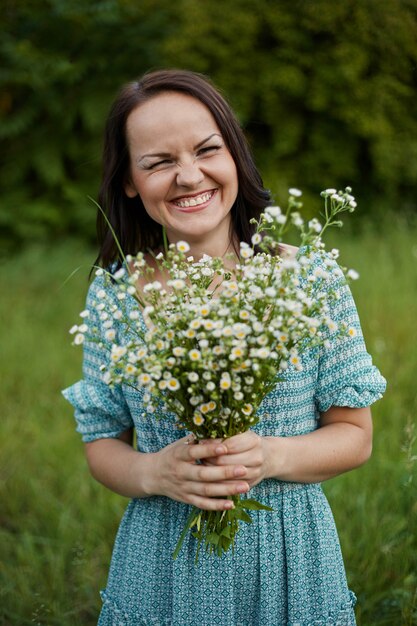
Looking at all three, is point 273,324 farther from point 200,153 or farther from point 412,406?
point 412,406

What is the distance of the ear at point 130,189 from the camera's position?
221 centimetres

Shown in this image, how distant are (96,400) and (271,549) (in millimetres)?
607

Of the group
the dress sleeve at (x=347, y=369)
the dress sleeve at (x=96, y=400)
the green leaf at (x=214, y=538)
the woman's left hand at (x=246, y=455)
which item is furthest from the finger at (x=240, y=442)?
the dress sleeve at (x=96, y=400)

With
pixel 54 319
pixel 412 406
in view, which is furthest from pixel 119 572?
pixel 54 319

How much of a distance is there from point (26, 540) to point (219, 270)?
6.68 feet

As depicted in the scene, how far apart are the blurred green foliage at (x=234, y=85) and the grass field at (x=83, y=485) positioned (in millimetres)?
1441

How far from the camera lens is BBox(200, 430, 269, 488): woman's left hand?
5.47 feet

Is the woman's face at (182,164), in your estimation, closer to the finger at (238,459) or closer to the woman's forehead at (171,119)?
the woman's forehead at (171,119)

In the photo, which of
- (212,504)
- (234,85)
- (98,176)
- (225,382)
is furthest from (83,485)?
(98,176)

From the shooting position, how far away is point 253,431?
1.88 m

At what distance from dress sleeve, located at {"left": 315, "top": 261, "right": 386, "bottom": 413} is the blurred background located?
3.08 feet

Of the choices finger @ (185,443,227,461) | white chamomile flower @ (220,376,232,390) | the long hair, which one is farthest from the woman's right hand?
the long hair

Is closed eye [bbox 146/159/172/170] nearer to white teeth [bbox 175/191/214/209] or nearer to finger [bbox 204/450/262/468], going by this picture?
white teeth [bbox 175/191/214/209]

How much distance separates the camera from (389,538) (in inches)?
115
